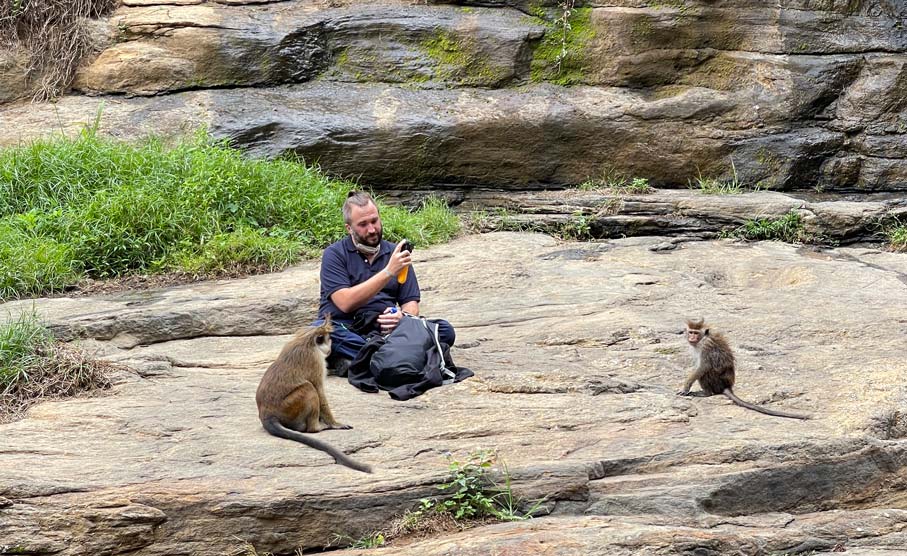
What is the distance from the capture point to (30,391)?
600cm

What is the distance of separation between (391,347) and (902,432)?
9.34 ft

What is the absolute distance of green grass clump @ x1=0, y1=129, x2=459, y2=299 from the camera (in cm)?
945

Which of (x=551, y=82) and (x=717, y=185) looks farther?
(x=551, y=82)

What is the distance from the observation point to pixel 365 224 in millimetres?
6535

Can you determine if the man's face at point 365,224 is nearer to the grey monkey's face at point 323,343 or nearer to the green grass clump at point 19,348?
the grey monkey's face at point 323,343

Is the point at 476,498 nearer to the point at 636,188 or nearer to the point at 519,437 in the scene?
the point at 519,437

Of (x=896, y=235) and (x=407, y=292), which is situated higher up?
(x=407, y=292)

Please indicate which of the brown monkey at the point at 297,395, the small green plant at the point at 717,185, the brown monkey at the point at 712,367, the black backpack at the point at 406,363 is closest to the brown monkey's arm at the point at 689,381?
the brown monkey at the point at 712,367

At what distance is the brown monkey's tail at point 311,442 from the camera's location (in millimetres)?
4789

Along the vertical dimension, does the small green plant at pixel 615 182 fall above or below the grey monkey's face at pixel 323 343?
below

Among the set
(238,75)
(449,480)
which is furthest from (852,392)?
(238,75)

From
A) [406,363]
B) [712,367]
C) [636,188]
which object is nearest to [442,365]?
[406,363]

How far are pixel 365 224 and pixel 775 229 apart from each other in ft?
18.9

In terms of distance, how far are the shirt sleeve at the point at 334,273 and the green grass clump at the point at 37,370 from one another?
1.41 m
